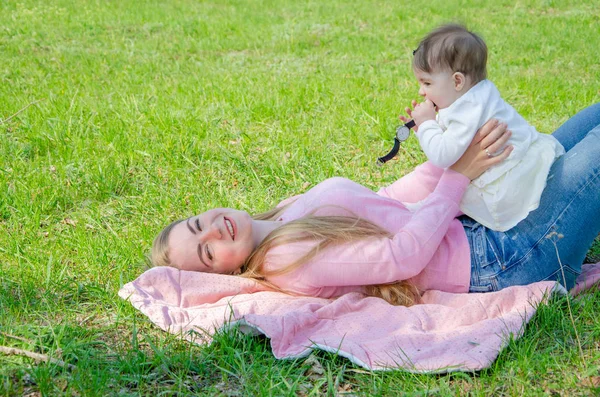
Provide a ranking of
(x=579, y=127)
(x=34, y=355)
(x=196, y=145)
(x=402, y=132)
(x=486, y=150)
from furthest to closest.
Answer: (x=196, y=145) < (x=579, y=127) < (x=402, y=132) < (x=486, y=150) < (x=34, y=355)

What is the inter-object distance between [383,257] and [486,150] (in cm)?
77

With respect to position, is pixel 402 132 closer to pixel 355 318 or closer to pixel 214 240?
pixel 355 318

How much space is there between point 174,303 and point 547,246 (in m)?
1.99

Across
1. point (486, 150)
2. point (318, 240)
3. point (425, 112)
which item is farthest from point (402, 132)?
point (318, 240)

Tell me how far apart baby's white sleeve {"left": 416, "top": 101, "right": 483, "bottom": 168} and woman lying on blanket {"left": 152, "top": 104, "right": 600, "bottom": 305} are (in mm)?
63

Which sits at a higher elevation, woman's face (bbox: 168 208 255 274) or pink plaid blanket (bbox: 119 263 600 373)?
woman's face (bbox: 168 208 255 274)

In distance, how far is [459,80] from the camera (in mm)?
3424

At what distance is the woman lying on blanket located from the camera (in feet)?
11.0

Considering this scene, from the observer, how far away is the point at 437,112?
364 centimetres

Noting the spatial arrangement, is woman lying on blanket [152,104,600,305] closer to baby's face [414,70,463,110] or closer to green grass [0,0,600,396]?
baby's face [414,70,463,110]

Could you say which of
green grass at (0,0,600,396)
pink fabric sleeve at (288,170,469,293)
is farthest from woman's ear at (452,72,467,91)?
green grass at (0,0,600,396)

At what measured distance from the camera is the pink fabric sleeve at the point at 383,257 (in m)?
3.32

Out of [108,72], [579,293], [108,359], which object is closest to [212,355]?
[108,359]

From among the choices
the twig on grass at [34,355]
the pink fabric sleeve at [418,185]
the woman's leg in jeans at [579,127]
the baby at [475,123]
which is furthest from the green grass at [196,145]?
the pink fabric sleeve at [418,185]
